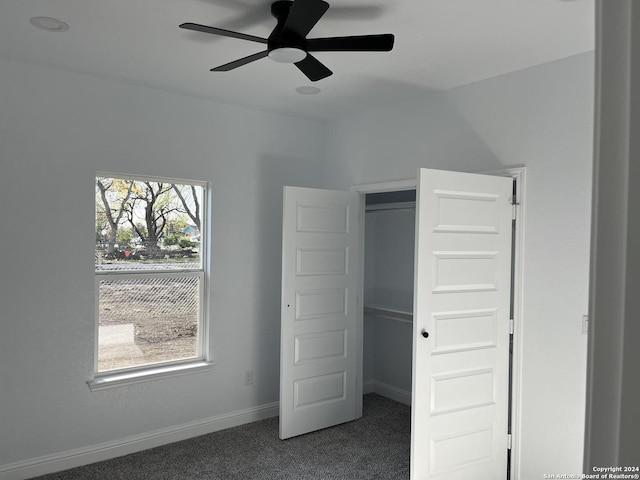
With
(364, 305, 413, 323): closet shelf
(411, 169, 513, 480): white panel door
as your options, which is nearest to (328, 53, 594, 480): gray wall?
(411, 169, 513, 480): white panel door

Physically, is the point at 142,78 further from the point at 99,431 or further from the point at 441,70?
the point at 99,431

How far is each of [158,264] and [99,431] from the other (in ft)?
4.22

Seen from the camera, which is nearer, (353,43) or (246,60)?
(353,43)

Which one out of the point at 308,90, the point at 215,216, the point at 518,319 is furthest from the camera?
the point at 215,216

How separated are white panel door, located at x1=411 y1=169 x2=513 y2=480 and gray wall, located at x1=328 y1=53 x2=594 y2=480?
16 centimetres

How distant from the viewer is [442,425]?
2.99 meters

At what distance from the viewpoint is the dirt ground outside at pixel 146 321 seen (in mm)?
3629

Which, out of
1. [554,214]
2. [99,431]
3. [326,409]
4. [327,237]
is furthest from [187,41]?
[326,409]

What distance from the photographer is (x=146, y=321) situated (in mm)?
3824

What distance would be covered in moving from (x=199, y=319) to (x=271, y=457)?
1250 mm

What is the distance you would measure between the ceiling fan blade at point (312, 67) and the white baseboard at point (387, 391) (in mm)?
3370

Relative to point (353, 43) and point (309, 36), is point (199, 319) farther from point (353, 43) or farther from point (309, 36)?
point (353, 43)

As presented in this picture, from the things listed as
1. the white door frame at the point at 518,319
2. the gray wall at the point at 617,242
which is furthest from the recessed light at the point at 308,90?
the gray wall at the point at 617,242

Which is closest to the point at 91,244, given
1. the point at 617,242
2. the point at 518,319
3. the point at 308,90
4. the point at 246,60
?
the point at 246,60
